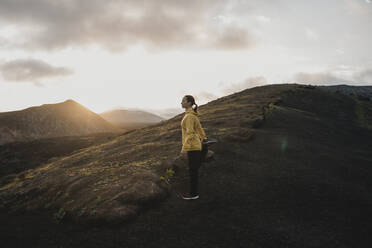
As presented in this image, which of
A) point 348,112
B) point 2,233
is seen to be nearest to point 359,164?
point 2,233

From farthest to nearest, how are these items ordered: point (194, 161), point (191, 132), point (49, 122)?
point (49, 122) < point (194, 161) < point (191, 132)

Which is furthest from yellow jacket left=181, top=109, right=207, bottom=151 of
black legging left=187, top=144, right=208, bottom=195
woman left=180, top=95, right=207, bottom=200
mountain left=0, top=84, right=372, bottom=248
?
mountain left=0, top=84, right=372, bottom=248

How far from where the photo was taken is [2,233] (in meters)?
6.92

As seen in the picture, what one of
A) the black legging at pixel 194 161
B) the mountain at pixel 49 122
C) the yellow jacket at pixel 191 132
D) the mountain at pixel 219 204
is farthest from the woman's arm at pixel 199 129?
the mountain at pixel 49 122

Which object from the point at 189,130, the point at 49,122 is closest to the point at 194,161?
the point at 189,130

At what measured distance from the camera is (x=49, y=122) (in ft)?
219

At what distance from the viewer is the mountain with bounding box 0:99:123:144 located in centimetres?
5731

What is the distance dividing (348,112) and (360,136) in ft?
39.2

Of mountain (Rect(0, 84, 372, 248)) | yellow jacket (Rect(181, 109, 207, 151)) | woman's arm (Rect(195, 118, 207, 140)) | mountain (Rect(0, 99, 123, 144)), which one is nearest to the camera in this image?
mountain (Rect(0, 84, 372, 248))

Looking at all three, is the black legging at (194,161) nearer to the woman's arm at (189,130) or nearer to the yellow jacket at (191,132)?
the yellow jacket at (191,132)

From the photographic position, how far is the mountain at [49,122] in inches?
2256

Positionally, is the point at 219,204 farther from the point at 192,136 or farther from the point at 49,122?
the point at 49,122

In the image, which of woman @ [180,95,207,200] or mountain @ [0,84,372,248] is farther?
woman @ [180,95,207,200]

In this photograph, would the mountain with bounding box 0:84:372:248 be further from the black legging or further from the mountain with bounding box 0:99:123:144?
the mountain with bounding box 0:99:123:144
